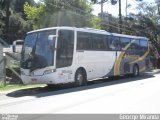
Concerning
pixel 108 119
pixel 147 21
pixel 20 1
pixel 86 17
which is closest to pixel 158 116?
pixel 108 119

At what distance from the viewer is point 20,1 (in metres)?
69.6

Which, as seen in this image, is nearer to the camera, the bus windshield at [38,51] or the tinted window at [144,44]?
the bus windshield at [38,51]

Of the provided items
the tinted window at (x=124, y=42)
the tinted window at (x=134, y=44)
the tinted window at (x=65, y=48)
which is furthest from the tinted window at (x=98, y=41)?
the tinted window at (x=134, y=44)

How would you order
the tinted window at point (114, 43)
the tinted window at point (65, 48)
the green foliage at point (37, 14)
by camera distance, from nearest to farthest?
the tinted window at point (65, 48) → the tinted window at point (114, 43) → the green foliage at point (37, 14)

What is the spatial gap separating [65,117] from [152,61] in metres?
37.6

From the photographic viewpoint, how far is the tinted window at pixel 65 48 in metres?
19.0

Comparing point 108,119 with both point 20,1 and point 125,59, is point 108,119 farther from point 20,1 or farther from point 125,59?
point 20,1

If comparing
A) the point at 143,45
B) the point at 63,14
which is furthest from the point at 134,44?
the point at 63,14

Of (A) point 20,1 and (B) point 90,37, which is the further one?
(A) point 20,1

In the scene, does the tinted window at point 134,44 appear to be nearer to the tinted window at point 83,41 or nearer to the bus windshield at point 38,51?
the tinted window at point 83,41

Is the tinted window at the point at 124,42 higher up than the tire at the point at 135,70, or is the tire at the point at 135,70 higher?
the tinted window at the point at 124,42

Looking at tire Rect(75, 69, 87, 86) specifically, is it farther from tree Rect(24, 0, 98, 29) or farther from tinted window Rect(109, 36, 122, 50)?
tree Rect(24, 0, 98, 29)

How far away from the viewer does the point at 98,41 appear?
2347 cm

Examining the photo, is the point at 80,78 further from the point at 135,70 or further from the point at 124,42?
the point at 135,70
